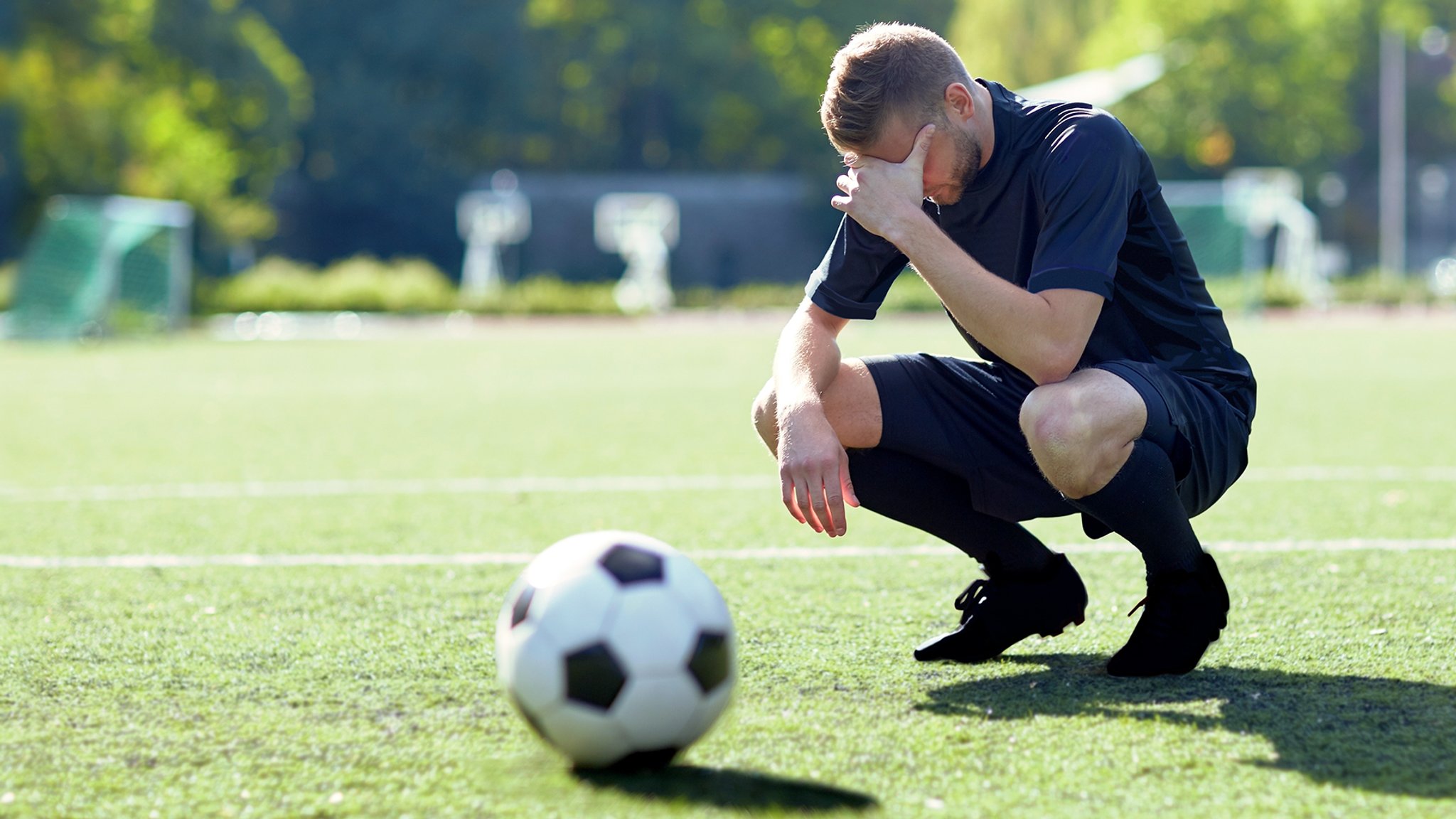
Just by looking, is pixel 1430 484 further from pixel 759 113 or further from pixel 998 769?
pixel 759 113

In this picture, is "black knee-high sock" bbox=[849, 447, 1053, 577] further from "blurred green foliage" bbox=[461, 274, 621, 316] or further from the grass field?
"blurred green foliage" bbox=[461, 274, 621, 316]

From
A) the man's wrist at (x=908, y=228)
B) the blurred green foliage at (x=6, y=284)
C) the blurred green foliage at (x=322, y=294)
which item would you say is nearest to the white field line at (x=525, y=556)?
the man's wrist at (x=908, y=228)

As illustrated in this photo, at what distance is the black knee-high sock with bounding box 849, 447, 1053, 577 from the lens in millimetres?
3576

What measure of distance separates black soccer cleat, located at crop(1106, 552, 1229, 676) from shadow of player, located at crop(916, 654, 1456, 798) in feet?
0.13

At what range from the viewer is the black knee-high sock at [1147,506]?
312cm

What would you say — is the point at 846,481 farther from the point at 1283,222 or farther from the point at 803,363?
the point at 1283,222

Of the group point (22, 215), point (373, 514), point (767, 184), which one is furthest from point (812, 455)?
point (767, 184)

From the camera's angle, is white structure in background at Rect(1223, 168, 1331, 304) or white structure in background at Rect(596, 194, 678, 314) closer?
white structure in background at Rect(1223, 168, 1331, 304)

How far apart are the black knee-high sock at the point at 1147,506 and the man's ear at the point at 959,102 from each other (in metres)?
0.76

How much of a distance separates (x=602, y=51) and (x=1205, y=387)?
52645mm

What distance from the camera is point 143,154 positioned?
111 ft

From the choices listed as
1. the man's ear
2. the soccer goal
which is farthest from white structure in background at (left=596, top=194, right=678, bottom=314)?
the man's ear

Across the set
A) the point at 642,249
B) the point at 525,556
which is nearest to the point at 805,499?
the point at 525,556

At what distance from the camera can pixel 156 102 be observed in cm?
3741
